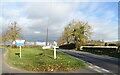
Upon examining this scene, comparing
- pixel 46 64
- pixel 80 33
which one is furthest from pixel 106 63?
pixel 80 33

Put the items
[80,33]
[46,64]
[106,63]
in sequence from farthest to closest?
[80,33] < [106,63] < [46,64]

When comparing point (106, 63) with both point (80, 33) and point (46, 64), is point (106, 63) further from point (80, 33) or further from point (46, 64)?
point (80, 33)

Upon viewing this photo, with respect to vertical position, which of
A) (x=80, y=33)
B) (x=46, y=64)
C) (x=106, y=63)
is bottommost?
(x=106, y=63)

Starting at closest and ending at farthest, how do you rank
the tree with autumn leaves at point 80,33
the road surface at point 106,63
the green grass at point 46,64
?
the green grass at point 46,64 < the road surface at point 106,63 < the tree with autumn leaves at point 80,33

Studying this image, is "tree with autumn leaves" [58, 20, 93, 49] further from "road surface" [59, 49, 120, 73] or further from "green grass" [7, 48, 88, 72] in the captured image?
"green grass" [7, 48, 88, 72]

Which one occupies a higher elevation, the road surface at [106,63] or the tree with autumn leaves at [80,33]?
the tree with autumn leaves at [80,33]

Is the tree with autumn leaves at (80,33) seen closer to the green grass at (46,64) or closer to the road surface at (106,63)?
the road surface at (106,63)

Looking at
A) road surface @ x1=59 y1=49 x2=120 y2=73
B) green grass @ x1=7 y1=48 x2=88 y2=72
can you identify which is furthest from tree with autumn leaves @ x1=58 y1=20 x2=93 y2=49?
green grass @ x1=7 y1=48 x2=88 y2=72

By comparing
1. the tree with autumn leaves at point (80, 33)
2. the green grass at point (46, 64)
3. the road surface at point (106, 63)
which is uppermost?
the tree with autumn leaves at point (80, 33)

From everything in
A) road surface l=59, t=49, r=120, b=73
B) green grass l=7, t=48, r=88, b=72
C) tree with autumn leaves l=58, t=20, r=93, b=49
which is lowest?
road surface l=59, t=49, r=120, b=73

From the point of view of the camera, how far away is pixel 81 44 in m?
37.9

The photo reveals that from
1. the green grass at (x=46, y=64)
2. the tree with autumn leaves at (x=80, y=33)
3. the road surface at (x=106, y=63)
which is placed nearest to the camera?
the green grass at (x=46, y=64)

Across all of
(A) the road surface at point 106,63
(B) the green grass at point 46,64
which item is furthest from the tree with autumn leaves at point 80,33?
(B) the green grass at point 46,64

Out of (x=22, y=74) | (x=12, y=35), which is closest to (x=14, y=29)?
(x=12, y=35)
